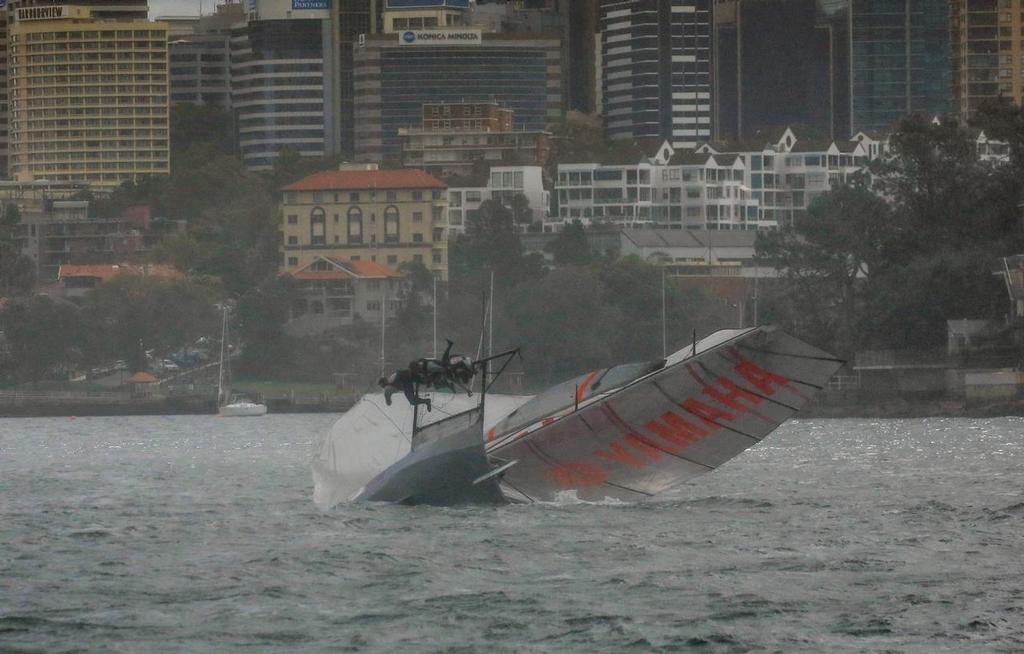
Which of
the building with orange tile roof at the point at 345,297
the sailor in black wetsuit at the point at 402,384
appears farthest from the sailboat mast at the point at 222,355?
the sailor in black wetsuit at the point at 402,384

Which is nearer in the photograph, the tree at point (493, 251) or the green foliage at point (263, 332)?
the green foliage at point (263, 332)

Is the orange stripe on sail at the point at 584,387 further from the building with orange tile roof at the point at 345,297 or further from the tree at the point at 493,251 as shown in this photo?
the building with orange tile roof at the point at 345,297

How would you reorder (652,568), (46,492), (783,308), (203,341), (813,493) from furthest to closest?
(203,341)
(783,308)
(46,492)
(813,493)
(652,568)

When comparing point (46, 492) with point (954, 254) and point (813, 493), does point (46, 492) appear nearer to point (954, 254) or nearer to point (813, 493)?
point (813, 493)

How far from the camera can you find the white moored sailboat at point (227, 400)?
484ft

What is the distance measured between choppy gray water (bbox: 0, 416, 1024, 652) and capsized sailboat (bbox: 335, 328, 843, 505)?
2.04 ft

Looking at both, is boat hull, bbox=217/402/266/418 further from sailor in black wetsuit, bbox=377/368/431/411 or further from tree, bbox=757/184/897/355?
sailor in black wetsuit, bbox=377/368/431/411

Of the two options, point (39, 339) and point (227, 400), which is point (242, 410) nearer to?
point (227, 400)

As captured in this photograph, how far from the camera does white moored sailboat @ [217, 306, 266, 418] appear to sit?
148 meters

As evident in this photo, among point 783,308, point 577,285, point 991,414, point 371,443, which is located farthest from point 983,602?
point 577,285

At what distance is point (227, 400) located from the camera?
155 m

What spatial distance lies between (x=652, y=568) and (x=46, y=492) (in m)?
23.7

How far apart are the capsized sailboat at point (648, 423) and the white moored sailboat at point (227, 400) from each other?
103364 millimetres

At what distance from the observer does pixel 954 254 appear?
130m
